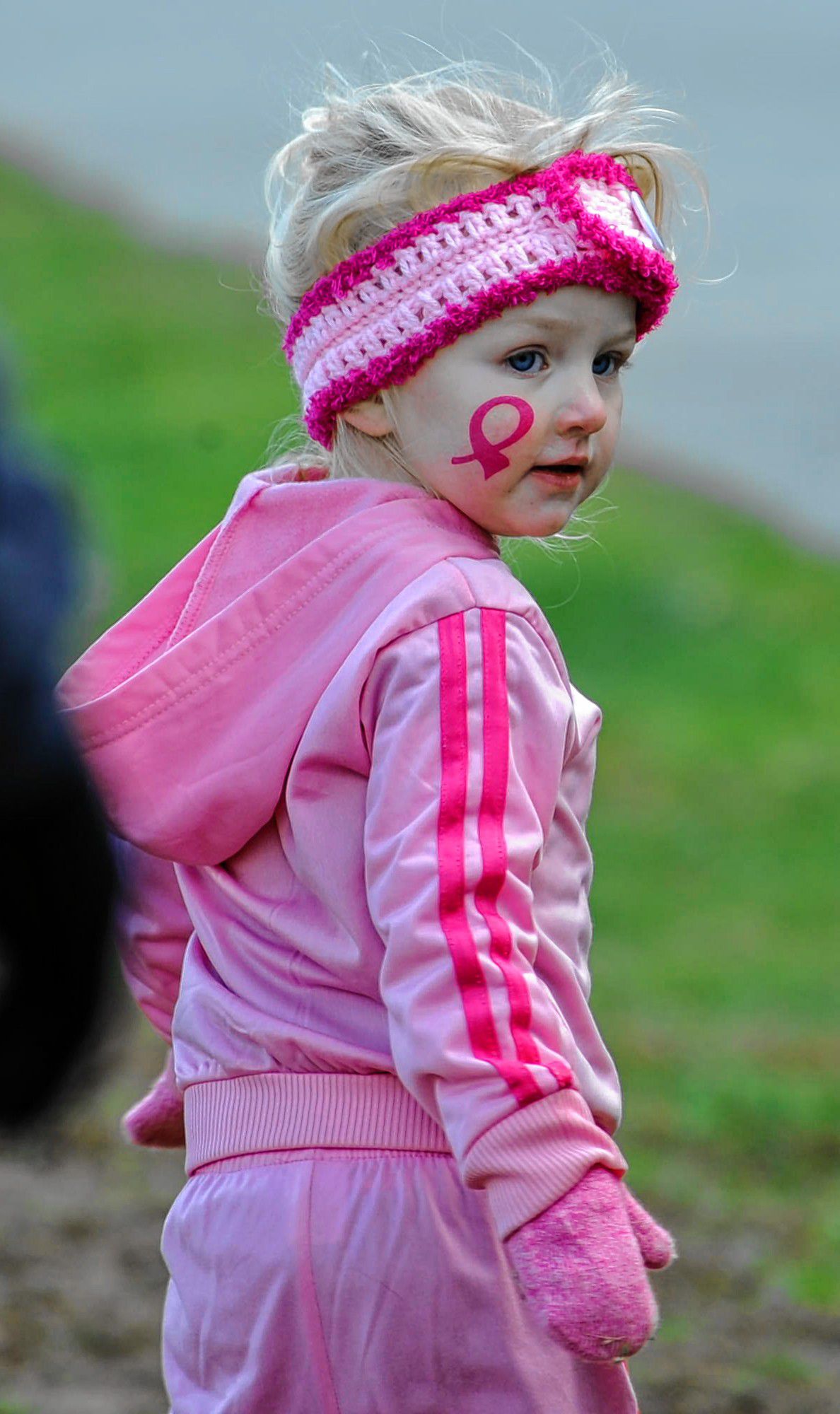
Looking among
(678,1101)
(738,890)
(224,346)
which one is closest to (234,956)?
(678,1101)

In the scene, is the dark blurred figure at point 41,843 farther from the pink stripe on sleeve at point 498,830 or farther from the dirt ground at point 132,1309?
the dirt ground at point 132,1309

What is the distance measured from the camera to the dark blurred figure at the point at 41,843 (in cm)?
110

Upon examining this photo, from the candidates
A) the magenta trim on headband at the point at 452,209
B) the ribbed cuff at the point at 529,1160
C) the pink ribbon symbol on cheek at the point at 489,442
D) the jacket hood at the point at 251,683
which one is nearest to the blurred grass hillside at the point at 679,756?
the jacket hood at the point at 251,683

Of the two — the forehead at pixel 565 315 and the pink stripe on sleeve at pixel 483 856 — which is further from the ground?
the forehead at pixel 565 315

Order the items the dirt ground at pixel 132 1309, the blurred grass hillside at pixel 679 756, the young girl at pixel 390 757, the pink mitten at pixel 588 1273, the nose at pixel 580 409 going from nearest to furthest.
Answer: the pink mitten at pixel 588 1273
the young girl at pixel 390 757
the nose at pixel 580 409
the dirt ground at pixel 132 1309
the blurred grass hillside at pixel 679 756

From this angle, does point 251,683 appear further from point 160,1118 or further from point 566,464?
point 160,1118

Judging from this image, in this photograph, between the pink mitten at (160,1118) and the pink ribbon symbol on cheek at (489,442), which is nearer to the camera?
the pink ribbon symbol on cheek at (489,442)

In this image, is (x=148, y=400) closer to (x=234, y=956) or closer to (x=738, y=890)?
(x=738, y=890)

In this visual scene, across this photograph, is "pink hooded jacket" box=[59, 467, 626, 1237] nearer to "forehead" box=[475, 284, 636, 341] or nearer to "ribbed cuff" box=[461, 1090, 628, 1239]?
"ribbed cuff" box=[461, 1090, 628, 1239]

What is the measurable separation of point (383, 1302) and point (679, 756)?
598 centimetres

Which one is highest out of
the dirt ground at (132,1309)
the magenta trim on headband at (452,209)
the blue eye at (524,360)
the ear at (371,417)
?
the magenta trim on headband at (452,209)

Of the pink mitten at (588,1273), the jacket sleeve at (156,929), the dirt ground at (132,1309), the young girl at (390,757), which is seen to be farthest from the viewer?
the dirt ground at (132,1309)

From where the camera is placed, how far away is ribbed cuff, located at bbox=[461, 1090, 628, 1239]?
1.69m

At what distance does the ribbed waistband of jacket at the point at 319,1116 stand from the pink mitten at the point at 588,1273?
20 cm
